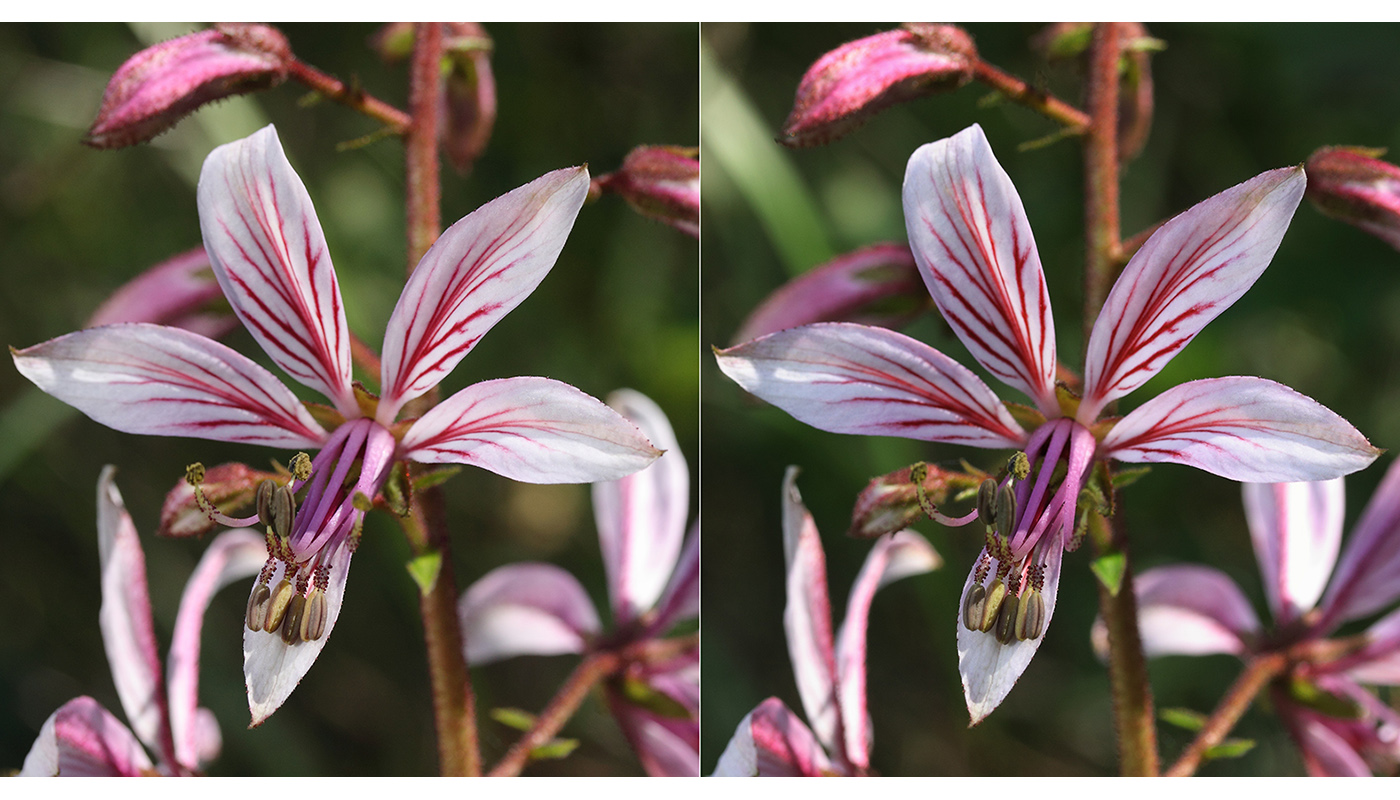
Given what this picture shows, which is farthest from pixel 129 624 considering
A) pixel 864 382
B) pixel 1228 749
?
pixel 1228 749

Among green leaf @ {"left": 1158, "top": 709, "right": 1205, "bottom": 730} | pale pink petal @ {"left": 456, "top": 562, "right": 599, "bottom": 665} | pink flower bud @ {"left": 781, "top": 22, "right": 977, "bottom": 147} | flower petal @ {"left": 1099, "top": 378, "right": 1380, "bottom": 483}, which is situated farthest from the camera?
pale pink petal @ {"left": 456, "top": 562, "right": 599, "bottom": 665}

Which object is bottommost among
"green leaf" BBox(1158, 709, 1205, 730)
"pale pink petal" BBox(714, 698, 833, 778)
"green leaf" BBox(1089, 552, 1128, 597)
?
"pale pink petal" BBox(714, 698, 833, 778)

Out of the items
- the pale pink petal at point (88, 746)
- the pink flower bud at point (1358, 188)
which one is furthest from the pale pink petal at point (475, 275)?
the pink flower bud at point (1358, 188)

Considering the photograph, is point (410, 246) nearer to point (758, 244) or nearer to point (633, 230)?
point (633, 230)

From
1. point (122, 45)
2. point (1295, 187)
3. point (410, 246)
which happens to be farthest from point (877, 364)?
point (122, 45)

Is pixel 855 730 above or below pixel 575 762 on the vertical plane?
above

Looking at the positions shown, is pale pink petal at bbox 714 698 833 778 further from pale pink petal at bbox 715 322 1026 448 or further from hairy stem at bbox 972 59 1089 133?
hairy stem at bbox 972 59 1089 133

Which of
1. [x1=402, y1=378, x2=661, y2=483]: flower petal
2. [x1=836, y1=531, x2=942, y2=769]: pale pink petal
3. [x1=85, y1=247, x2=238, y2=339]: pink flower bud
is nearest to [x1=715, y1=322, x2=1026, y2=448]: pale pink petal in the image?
[x1=402, y1=378, x2=661, y2=483]: flower petal
